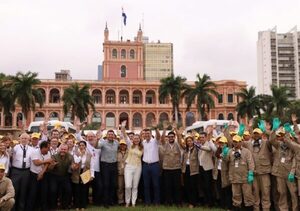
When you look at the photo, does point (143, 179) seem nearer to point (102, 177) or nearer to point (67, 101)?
point (102, 177)

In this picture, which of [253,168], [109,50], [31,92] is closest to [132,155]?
[253,168]

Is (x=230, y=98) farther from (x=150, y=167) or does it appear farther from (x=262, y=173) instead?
(x=262, y=173)

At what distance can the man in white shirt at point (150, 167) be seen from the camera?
30.3ft

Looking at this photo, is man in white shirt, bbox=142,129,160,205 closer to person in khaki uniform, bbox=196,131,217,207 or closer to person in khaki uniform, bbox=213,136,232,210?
person in khaki uniform, bbox=196,131,217,207

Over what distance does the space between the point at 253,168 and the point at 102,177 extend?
352 centimetres

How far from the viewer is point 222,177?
894cm

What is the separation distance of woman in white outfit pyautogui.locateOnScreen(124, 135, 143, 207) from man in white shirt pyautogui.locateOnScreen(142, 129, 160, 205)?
0.15 m

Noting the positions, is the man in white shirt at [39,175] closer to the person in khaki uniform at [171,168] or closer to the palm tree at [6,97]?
the person in khaki uniform at [171,168]

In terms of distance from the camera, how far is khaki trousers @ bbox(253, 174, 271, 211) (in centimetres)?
852

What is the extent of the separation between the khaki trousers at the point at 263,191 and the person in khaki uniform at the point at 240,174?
0.13 m

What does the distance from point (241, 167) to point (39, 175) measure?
442 centimetres

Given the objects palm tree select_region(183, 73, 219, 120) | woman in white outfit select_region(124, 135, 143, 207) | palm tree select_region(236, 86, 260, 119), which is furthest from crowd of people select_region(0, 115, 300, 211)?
palm tree select_region(236, 86, 260, 119)

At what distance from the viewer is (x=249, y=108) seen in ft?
158

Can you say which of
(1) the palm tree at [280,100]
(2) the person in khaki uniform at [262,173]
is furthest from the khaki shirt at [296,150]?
(1) the palm tree at [280,100]
